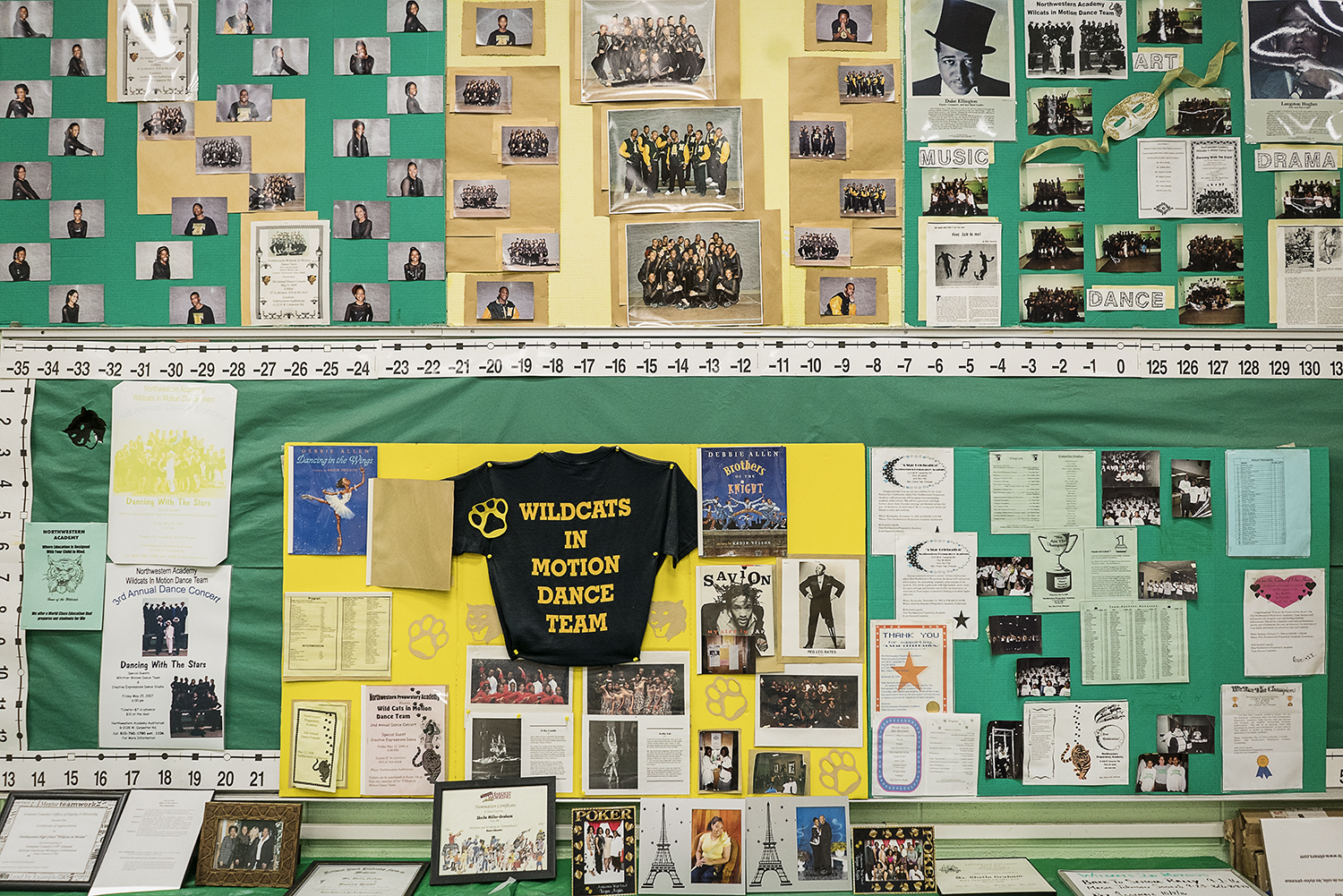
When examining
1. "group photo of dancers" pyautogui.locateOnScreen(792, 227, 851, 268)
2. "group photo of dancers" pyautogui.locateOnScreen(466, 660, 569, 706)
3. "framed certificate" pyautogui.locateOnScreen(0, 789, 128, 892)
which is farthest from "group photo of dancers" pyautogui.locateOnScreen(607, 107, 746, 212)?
"framed certificate" pyautogui.locateOnScreen(0, 789, 128, 892)

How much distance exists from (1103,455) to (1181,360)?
0.35 m

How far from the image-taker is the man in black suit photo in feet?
7.49

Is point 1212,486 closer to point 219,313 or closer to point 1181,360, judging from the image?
point 1181,360

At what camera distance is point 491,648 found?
2.26m

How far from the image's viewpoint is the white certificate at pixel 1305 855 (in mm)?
2139

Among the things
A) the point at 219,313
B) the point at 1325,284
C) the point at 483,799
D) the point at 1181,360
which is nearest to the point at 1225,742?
the point at 1181,360

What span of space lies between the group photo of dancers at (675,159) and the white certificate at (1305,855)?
2.25m

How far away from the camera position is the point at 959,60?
228 cm

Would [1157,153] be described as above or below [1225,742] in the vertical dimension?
above

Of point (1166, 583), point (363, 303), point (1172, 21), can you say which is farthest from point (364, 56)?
point (1166, 583)

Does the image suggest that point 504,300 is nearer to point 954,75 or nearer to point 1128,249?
point 954,75

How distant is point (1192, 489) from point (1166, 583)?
10.7 inches

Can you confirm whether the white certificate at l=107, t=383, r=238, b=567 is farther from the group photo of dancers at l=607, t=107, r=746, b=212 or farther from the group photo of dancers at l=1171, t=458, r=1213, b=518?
the group photo of dancers at l=1171, t=458, r=1213, b=518

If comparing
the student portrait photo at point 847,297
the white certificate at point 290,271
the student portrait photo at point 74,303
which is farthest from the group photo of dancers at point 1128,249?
the student portrait photo at point 74,303
